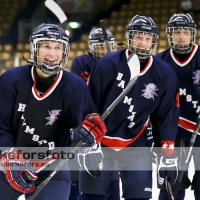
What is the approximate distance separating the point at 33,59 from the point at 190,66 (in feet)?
A: 3.51

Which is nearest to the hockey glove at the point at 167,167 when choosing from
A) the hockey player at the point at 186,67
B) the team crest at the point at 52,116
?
the hockey player at the point at 186,67

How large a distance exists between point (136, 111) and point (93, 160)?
1.05ft

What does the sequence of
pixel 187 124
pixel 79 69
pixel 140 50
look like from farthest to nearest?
pixel 79 69 → pixel 187 124 → pixel 140 50

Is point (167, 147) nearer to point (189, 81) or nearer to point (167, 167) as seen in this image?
point (167, 167)

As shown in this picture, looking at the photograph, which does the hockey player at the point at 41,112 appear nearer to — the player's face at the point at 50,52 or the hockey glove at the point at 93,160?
the player's face at the point at 50,52

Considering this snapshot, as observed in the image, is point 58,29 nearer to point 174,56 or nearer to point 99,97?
point 99,97

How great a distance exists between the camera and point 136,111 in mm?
2639

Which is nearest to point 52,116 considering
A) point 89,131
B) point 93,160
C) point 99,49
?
point 89,131

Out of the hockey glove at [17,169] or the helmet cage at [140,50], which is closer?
the hockey glove at [17,169]

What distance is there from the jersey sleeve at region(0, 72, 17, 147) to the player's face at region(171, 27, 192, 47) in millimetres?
1108

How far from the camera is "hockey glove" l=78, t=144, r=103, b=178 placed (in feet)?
8.55

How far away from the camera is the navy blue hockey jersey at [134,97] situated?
263 centimetres

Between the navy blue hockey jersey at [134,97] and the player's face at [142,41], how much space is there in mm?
80

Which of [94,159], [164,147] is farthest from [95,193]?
[164,147]
